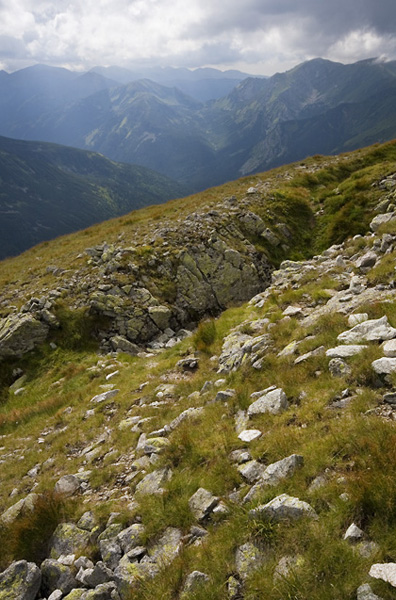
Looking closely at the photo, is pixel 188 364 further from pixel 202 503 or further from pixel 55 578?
pixel 55 578

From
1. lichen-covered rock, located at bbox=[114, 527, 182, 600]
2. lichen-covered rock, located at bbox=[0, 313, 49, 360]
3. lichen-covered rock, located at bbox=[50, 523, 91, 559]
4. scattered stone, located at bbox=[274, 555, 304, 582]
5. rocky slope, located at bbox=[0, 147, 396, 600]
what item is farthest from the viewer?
lichen-covered rock, located at bbox=[0, 313, 49, 360]

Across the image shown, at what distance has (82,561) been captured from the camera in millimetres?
6469

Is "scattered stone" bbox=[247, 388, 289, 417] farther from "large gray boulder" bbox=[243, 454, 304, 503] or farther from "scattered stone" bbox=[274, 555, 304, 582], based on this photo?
"scattered stone" bbox=[274, 555, 304, 582]

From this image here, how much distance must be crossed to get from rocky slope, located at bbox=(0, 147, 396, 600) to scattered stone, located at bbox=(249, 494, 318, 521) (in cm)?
2

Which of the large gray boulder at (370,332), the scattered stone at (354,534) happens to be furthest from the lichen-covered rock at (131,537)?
the large gray boulder at (370,332)

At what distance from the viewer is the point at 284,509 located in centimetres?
516

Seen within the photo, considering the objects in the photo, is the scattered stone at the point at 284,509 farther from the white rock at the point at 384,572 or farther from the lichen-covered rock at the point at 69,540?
the lichen-covered rock at the point at 69,540

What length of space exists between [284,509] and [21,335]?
18.1m

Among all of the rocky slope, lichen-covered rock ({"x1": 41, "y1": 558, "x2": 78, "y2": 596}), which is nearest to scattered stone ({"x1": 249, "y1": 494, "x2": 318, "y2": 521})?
the rocky slope

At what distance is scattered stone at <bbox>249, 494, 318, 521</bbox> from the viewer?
5028 mm

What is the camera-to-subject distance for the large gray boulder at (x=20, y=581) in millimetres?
6281

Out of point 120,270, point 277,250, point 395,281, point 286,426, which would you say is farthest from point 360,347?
point 277,250

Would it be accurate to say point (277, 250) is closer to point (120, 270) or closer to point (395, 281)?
point (120, 270)

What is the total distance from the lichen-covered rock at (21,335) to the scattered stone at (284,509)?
56.8 ft
